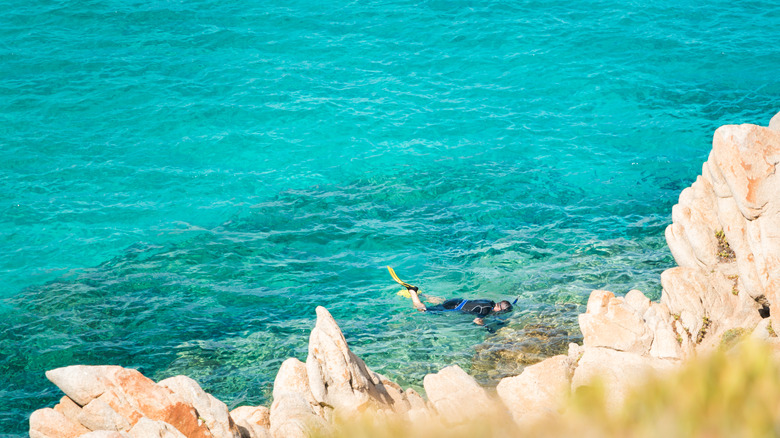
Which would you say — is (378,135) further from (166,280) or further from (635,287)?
(635,287)

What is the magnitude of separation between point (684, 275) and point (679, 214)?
1.43m

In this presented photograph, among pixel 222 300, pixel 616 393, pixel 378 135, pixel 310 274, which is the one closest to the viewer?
pixel 616 393

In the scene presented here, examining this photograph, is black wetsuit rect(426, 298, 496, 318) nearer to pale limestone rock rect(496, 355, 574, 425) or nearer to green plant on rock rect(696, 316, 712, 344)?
pale limestone rock rect(496, 355, 574, 425)

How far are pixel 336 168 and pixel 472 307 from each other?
34.7 ft

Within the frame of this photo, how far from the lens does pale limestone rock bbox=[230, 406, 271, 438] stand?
10867 millimetres

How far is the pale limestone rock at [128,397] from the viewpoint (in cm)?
1048

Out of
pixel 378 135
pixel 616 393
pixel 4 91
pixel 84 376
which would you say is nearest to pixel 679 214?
pixel 616 393

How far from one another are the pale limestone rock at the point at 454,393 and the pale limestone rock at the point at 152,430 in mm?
4119

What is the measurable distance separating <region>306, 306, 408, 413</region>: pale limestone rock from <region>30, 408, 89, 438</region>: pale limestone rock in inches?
156

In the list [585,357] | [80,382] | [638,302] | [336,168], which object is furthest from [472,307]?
[336,168]

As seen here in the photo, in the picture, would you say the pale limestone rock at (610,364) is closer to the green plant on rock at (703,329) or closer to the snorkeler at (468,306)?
the green plant on rock at (703,329)

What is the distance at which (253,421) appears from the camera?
11719 millimetres

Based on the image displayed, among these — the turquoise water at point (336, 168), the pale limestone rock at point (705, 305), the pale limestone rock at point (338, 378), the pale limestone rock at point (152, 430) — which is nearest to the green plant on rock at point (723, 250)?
the pale limestone rock at point (705, 305)

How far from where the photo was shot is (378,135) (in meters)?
27.2
